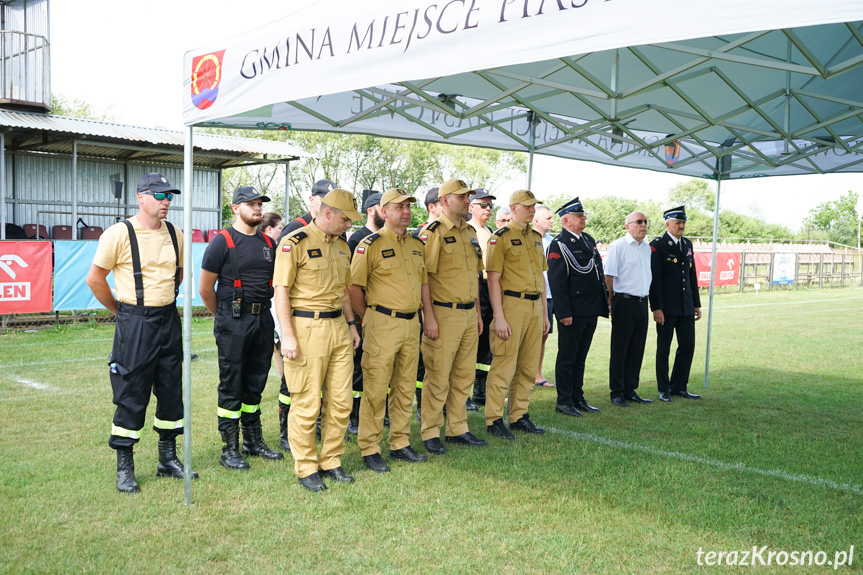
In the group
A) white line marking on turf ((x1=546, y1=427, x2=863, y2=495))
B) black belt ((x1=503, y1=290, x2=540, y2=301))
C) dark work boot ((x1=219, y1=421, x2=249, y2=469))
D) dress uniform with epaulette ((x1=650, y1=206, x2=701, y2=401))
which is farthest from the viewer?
dress uniform with epaulette ((x1=650, y1=206, x2=701, y2=401))

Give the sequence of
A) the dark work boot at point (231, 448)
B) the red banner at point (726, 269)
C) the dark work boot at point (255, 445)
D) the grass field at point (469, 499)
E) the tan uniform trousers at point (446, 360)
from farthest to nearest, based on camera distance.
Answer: the red banner at point (726, 269)
the tan uniform trousers at point (446, 360)
the dark work boot at point (255, 445)
the dark work boot at point (231, 448)
the grass field at point (469, 499)

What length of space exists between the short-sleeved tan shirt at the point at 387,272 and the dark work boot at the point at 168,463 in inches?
67.5

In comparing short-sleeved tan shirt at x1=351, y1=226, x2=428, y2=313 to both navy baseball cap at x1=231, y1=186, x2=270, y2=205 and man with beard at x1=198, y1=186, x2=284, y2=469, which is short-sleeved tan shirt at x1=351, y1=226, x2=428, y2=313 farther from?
navy baseball cap at x1=231, y1=186, x2=270, y2=205

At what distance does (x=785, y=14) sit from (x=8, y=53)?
63.9 ft

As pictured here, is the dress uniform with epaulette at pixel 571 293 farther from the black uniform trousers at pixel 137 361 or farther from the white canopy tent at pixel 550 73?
the black uniform trousers at pixel 137 361

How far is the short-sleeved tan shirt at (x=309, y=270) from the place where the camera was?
4.64 metres

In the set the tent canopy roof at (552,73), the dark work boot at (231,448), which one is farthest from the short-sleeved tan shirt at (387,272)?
the dark work boot at (231,448)

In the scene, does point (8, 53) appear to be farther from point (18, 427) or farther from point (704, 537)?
point (704, 537)

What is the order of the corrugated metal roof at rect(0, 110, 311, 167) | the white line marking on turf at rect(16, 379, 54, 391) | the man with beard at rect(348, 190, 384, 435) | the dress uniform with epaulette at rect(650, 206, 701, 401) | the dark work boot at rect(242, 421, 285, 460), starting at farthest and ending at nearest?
the corrugated metal roof at rect(0, 110, 311, 167), the dress uniform with epaulette at rect(650, 206, 701, 401), the white line marking on turf at rect(16, 379, 54, 391), the man with beard at rect(348, 190, 384, 435), the dark work boot at rect(242, 421, 285, 460)

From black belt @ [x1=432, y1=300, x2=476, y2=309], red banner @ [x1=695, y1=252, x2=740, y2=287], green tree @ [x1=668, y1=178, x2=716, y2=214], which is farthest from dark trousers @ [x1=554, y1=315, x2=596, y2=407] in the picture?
green tree @ [x1=668, y1=178, x2=716, y2=214]

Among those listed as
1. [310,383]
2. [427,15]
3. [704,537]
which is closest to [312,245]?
[310,383]

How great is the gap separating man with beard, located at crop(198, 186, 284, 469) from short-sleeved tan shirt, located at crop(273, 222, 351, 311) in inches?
16.4

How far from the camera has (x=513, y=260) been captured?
20.1ft

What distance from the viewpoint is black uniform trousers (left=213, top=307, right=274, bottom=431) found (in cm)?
501
